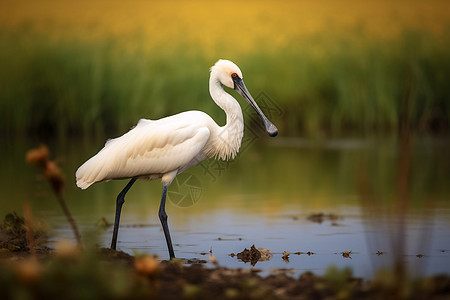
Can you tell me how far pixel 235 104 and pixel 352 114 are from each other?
12.8 metres

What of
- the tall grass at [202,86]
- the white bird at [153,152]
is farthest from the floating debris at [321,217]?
the tall grass at [202,86]

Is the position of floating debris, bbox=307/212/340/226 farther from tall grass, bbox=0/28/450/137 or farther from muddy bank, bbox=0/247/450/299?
tall grass, bbox=0/28/450/137

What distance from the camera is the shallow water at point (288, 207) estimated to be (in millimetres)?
6672

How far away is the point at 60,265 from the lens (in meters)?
4.40

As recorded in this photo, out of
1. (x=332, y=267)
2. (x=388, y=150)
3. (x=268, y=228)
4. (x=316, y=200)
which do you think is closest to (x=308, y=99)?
(x=388, y=150)

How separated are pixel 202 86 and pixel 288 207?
36.8ft

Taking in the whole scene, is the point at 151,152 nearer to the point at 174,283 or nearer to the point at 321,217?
the point at 321,217

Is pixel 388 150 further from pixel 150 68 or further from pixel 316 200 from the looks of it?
pixel 150 68

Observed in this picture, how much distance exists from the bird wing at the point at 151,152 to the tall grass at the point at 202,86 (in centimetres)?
1233

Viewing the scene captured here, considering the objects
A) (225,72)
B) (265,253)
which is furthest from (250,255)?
(225,72)

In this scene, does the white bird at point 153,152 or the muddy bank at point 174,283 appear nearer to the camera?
the muddy bank at point 174,283

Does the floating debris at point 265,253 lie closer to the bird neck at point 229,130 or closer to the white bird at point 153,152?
the white bird at point 153,152

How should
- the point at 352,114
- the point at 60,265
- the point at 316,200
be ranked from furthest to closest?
the point at 352,114 < the point at 316,200 < the point at 60,265

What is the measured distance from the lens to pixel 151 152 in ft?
25.6
